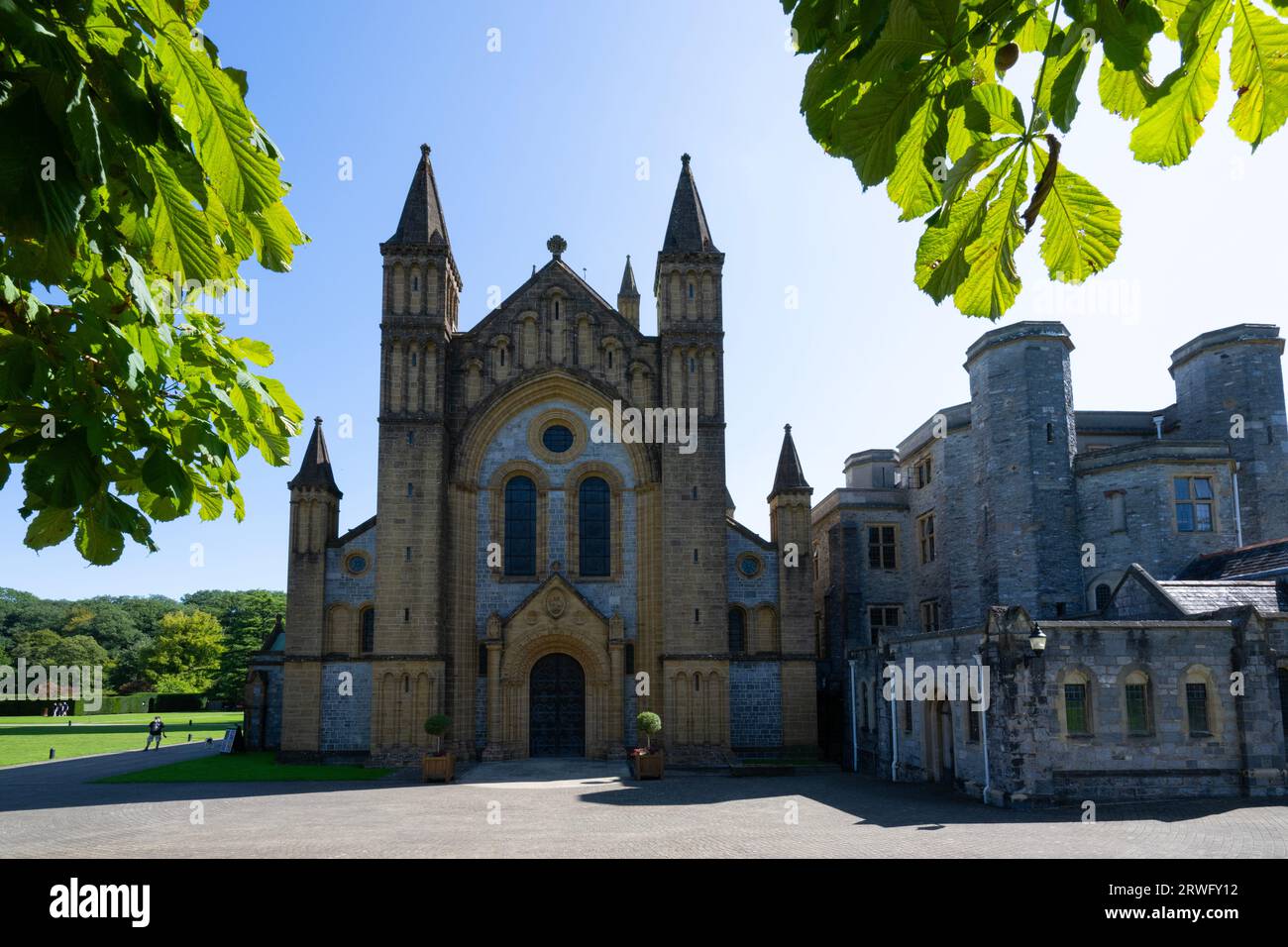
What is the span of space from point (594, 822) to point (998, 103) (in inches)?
755

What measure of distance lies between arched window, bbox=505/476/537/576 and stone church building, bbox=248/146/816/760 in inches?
3.2

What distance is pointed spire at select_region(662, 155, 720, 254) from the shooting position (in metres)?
34.6

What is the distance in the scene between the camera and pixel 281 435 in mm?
4410

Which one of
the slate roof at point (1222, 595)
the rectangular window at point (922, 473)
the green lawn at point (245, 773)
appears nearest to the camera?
the slate roof at point (1222, 595)

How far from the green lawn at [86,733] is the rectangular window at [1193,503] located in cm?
4057

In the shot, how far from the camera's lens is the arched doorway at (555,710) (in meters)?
32.3

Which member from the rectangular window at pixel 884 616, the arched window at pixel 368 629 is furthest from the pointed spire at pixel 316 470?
the rectangular window at pixel 884 616

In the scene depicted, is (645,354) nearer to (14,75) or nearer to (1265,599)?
(1265,599)

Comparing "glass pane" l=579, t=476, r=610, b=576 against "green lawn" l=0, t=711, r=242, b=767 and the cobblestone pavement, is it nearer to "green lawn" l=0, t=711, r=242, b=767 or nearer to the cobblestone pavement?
the cobblestone pavement

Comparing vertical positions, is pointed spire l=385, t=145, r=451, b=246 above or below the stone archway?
above

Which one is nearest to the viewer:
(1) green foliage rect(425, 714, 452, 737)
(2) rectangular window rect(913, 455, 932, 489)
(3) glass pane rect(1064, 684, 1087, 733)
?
(3) glass pane rect(1064, 684, 1087, 733)

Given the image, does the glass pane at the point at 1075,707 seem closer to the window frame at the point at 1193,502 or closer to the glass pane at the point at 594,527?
the window frame at the point at 1193,502

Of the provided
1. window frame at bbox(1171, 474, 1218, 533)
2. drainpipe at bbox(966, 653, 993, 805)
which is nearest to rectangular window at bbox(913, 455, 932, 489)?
window frame at bbox(1171, 474, 1218, 533)
